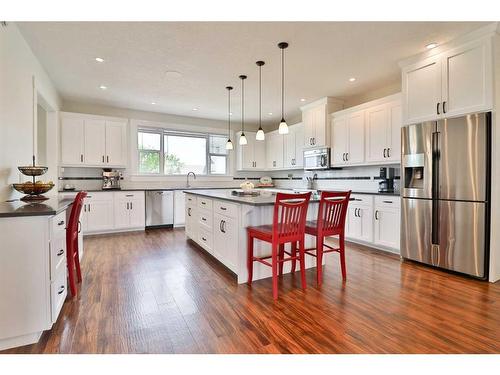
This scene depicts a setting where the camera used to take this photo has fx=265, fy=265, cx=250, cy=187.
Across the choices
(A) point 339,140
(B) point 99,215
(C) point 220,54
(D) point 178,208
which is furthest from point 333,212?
(B) point 99,215

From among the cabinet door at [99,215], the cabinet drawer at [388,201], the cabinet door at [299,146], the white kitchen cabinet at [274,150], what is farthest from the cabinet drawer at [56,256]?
the white kitchen cabinet at [274,150]

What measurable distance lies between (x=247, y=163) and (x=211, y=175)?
3.26ft

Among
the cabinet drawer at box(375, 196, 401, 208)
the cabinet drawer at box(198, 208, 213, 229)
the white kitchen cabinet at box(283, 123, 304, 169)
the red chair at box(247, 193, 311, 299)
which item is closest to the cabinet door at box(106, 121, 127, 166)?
the cabinet drawer at box(198, 208, 213, 229)

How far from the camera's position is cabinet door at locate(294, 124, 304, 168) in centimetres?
586

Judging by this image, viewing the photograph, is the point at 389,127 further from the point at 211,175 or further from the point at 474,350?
the point at 211,175

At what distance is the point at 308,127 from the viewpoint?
5.51 metres

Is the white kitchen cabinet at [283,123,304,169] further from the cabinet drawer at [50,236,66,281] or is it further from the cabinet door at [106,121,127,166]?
the cabinet drawer at [50,236,66,281]

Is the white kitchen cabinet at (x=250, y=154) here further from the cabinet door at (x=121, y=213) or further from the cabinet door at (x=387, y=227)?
the cabinet door at (x=387, y=227)

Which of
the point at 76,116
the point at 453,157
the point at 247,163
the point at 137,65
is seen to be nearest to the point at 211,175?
the point at 247,163

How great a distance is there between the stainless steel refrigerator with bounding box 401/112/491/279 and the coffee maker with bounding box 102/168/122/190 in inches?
208

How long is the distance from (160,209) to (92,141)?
6.24 ft

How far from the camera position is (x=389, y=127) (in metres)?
4.04

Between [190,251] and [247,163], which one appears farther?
[247,163]

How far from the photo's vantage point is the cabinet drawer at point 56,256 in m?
1.79
